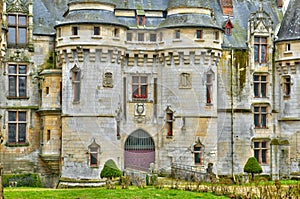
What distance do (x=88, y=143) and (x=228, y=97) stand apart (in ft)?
31.8

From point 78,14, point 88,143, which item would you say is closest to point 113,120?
point 88,143

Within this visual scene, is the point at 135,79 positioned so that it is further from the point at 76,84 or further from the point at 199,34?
the point at 199,34

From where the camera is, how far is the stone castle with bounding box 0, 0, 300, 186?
33.0 m

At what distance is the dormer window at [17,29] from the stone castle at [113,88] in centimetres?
6

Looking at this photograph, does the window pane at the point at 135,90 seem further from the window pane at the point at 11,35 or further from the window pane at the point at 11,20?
the window pane at the point at 11,20

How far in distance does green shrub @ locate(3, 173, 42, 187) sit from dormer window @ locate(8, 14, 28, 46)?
7.39 m

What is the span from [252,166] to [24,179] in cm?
1308

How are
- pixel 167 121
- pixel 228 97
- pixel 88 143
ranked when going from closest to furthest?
pixel 88 143, pixel 167 121, pixel 228 97

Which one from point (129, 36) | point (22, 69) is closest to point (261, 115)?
point (129, 36)

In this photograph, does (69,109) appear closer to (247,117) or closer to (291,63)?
(247,117)

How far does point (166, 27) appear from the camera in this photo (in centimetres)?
3472

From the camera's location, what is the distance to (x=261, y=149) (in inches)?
1524

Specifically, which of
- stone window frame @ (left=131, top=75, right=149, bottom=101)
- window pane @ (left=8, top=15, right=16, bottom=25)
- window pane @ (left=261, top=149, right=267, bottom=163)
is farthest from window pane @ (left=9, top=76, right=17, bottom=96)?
window pane @ (left=261, top=149, right=267, bottom=163)

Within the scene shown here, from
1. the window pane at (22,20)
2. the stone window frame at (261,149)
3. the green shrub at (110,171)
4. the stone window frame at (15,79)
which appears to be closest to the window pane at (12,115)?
the stone window frame at (15,79)
